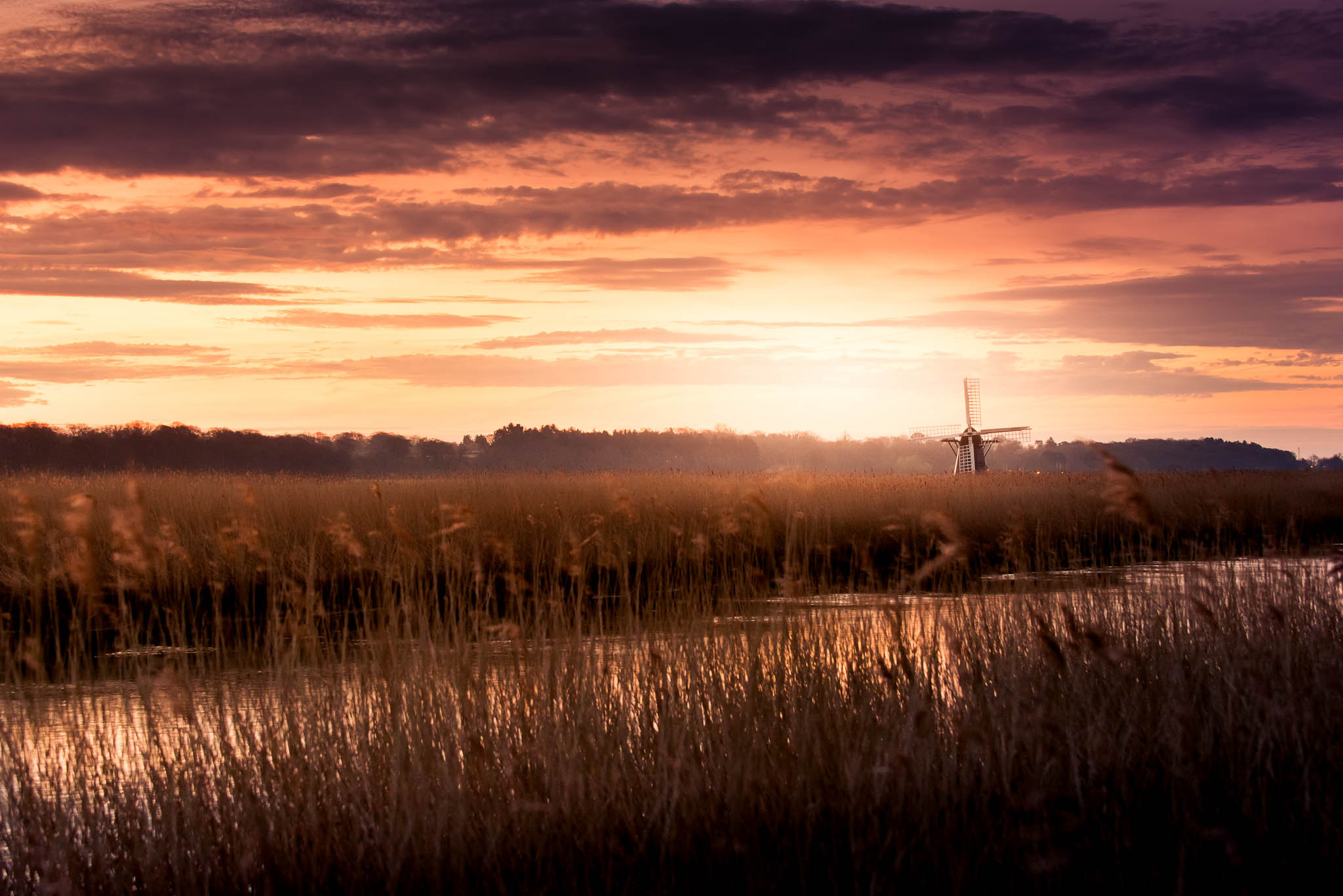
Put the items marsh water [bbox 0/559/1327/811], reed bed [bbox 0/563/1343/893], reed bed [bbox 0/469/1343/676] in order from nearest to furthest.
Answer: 1. reed bed [bbox 0/563/1343/893]
2. marsh water [bbox 0/559/1327/811]
3. reed bed [bbox 0/469/1343/676]

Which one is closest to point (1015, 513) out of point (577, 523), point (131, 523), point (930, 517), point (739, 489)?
point (739, 489)

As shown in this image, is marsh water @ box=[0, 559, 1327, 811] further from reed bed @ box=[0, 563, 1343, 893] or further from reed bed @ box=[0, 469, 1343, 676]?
reed bed @ box=[0, 469, 1343, 676]

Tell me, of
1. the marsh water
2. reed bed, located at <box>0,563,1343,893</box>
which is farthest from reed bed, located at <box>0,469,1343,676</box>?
reed bed, located at <box>0,563,1343,893</box>

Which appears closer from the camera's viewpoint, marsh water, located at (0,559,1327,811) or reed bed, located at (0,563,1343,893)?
reed bed, located at (0,563,1343,893)

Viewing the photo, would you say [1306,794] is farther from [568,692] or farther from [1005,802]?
[568,692]

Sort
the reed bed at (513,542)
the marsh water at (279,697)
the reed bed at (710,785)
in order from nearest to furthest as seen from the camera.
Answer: the reed bed at (710,785)
the marsh water at (279,697)
the reed bed at (513,542)

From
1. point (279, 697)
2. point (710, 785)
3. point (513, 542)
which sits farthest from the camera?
point (513, 542)

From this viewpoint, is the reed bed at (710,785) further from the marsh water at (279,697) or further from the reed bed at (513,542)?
the reed bed at (513,542)

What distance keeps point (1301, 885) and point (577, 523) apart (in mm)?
11518

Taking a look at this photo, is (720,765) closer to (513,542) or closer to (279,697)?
(279,697)

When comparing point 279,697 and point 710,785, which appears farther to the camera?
point 279,697

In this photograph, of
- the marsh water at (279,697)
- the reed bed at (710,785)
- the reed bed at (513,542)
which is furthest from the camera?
the reed bed at (513,542)

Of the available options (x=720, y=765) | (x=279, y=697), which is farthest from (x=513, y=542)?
(x=720, y=765)

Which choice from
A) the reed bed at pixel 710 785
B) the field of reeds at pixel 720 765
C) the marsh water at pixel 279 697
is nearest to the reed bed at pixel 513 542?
the marsh water at pixel 279 697
